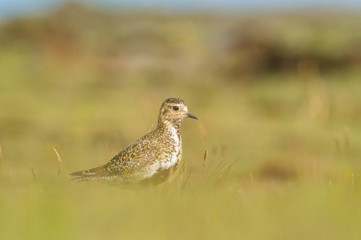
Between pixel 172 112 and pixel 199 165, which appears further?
pixel 199 165

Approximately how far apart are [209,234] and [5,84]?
1675 centimetres

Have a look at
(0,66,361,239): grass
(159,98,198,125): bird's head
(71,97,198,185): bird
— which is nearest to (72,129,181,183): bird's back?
(71,97,198,185): bird

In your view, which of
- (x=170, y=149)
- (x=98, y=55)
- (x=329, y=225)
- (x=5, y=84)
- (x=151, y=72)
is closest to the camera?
(x=329, y=225)

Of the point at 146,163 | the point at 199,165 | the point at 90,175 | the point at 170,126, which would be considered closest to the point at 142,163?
the point at 146,163

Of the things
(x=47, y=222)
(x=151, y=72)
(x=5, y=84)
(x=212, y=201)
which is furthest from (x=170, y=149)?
(x=151, y=72)

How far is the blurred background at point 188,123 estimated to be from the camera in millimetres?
4754

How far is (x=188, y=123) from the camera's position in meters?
16.2

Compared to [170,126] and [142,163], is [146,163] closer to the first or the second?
[142,163]

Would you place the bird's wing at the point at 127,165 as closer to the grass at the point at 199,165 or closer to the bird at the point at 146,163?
the bird at the point at 146,163

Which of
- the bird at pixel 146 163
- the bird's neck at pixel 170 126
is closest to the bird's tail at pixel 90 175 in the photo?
the bird at pixel 146 163

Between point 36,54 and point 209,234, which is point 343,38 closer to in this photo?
point 36,54

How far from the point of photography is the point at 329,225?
4738 mm

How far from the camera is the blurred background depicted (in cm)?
475

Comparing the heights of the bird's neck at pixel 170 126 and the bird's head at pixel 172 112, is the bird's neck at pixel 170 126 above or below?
below
